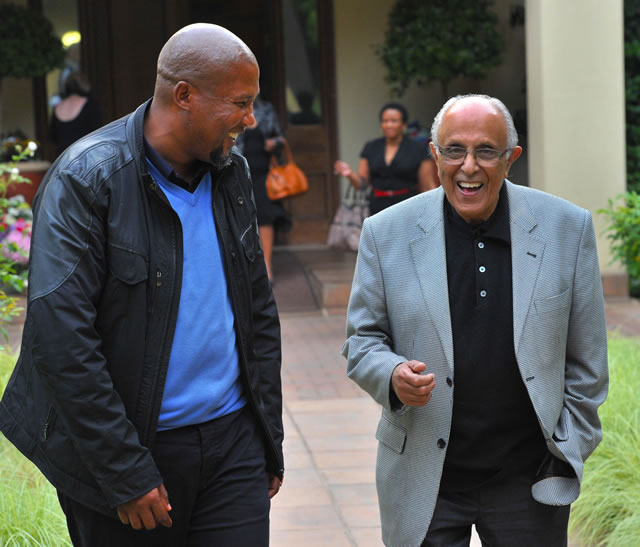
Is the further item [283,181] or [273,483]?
[283,181]

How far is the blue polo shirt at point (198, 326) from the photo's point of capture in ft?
9.41

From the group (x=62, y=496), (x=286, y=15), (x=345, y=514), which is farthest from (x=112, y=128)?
(x=286, y=15)

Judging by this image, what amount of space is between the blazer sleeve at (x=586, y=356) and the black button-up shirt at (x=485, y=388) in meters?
0.12

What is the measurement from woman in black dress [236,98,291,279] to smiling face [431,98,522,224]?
747cm

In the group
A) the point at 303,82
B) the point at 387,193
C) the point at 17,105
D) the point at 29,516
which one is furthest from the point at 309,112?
the point at 29,516

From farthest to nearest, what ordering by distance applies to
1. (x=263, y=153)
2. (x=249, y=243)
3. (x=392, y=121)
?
(x=263, y=153) < (x=392, y=121) < (x=249, y=243)

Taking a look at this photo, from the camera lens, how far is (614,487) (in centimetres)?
484

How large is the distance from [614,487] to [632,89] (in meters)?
7.50

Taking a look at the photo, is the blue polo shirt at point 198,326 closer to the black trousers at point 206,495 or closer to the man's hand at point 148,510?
the black trousers at point 206,495

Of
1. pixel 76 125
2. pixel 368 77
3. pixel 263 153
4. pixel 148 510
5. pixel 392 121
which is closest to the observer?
pixel 148 510

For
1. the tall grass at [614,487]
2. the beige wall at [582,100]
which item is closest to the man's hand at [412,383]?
the tall grass at [614,487]

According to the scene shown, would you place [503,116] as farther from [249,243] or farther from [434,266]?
[249,243]

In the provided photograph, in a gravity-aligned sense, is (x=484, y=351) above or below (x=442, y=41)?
below

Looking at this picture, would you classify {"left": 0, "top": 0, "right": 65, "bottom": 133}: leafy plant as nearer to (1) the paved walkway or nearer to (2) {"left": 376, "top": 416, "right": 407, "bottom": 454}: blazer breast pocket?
(1) the paved walkway
